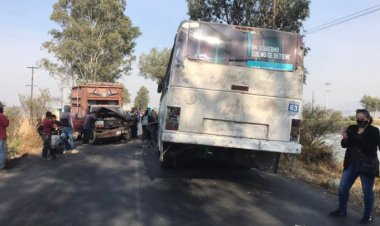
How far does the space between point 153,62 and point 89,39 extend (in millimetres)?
30679

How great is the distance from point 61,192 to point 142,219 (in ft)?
8.50

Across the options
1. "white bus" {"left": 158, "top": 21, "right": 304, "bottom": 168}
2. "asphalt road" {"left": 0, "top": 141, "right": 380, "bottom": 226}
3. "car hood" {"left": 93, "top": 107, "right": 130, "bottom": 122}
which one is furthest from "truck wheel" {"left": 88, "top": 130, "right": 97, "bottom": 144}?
"white bus" {"left": 158, "top": 21, "right": 304, "bottom": 168}

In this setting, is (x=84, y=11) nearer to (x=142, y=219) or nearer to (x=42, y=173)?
(x=42, y=173)

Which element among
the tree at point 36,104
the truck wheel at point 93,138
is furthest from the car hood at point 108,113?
the tree at point 36,104

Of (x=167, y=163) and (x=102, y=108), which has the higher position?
(x=102, y=108)

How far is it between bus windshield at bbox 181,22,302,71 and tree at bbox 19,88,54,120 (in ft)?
43.9

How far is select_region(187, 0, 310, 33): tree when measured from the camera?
19.8 m

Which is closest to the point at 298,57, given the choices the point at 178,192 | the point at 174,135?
the point at 174,135

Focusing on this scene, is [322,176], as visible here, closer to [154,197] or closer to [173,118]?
[173,118]

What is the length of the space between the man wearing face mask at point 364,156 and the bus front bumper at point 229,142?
154cm

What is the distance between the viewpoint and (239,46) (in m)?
8.96

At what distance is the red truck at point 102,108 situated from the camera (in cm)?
1928

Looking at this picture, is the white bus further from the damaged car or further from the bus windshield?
the damaged car

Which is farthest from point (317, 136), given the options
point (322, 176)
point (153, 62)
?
point (153, 62)
